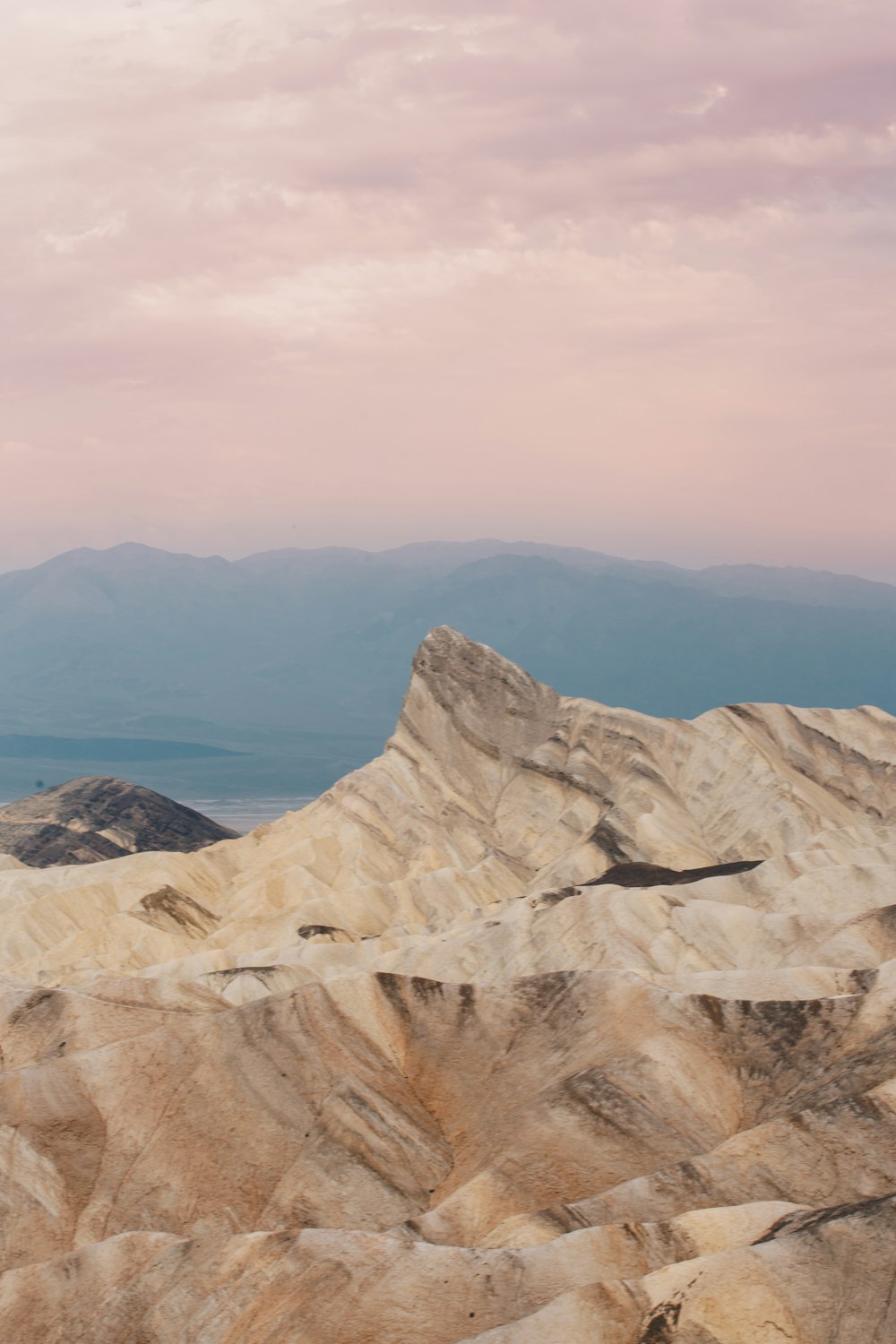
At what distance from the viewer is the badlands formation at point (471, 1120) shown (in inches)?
1329

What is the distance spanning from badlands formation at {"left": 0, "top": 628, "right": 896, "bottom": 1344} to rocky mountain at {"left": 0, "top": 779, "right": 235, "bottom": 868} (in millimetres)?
53401

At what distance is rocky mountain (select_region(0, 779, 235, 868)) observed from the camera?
481 ft

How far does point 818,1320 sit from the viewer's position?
101 ft

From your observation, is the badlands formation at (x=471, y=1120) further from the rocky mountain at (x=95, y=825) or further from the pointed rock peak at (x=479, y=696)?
the rocky mountain at (x=95, y=825)

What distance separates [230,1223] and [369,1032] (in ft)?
35.0

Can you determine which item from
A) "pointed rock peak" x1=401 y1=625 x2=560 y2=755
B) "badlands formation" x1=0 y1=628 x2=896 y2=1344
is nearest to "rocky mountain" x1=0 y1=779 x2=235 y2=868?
"pointed rock peak" x1=401 y1=625 x2=560 y2=755

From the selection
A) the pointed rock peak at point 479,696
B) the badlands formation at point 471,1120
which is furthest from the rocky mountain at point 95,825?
the badlands formation at point 471,1120

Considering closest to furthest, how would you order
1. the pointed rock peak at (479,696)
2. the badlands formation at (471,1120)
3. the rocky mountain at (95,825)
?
1. the badlands formation at (471,1120)
2. the pointed rock peak at (479,696)
3. the rocky mountain at (95,825)

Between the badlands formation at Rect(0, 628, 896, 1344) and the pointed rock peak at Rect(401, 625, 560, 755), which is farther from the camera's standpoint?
the pointed rock peak at Rect(401, 625, 560, 755)

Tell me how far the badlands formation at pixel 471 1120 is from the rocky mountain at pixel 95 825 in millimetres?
53401

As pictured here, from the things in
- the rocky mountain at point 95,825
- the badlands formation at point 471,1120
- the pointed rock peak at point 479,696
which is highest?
the pointed rock peak at point 479,696

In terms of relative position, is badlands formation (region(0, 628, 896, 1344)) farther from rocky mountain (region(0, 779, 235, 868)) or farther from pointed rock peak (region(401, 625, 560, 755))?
rocky mountain (region(0, 779, 235, 868))

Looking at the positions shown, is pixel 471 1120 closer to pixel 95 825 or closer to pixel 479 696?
pixel 479 696

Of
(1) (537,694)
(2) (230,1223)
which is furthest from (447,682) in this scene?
(2) (230,1223)
